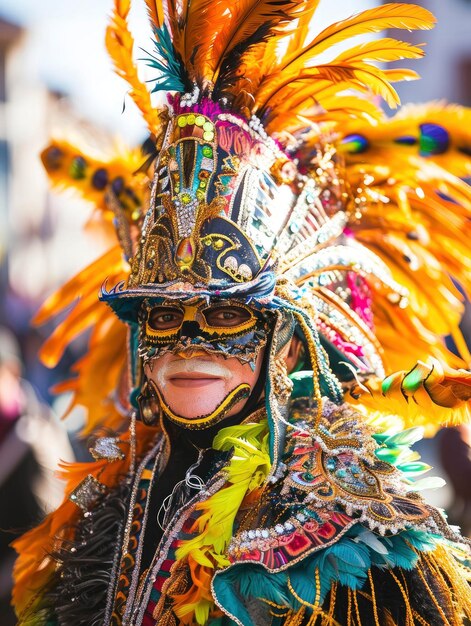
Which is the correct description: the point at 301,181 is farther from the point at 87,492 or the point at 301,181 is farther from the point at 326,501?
the point at 87,492

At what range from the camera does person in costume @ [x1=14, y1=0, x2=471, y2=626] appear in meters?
2.56

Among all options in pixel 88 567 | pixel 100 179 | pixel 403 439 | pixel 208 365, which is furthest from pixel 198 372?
pixel 100 179

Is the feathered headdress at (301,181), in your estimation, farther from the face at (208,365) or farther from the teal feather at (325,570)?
the teal feather at (325,570)

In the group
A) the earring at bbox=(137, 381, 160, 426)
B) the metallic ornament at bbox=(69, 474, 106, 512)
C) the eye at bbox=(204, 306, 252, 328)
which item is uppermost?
the eye at bbox=(204, 306, 252, 328)

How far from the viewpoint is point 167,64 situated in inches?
117

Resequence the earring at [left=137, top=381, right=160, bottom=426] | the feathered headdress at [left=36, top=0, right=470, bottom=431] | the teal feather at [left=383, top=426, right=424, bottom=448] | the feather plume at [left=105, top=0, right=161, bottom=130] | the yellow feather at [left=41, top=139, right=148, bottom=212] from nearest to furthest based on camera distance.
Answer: the teal feather at [left=383, top=426, right=424, bottom=448]
the feathered headdress at [left=36, top=0, right=470, bottom=431]
the earring at [left=137, top=381, right=160, bottom=426]
the feather plume at [left=105, top=0, right=161, bottom=130]
the yellow feather at [left=41, top=139, right=148, bottom=212]

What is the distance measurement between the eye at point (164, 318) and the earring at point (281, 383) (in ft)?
1.18

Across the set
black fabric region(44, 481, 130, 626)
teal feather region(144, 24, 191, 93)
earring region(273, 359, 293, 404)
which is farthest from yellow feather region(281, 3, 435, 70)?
black fabric region(44, 481, 130, 626)

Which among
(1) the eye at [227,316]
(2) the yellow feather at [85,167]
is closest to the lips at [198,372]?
(1) the eye at [227,316]

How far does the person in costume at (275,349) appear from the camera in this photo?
2562mm

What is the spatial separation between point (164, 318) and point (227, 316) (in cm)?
23

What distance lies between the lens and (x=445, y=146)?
3.34 metres

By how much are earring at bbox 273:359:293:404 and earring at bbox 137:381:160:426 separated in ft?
1.53

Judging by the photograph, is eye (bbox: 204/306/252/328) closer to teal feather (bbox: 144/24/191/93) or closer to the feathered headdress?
the feathered headdress
